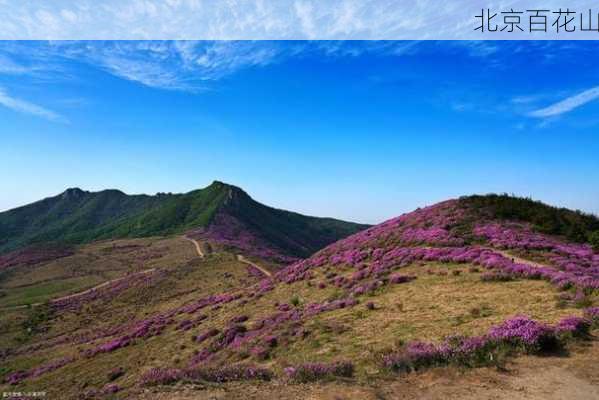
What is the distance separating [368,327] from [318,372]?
270 inches

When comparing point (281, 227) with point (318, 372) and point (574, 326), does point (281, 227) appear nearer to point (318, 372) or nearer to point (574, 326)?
point (574, 326)

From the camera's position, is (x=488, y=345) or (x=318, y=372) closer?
(x=318, y=372)

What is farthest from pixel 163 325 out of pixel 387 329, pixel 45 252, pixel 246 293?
pixel 45 252

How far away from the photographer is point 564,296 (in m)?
17.0

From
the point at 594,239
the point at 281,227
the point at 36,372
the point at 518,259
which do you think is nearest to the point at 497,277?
the point at 518,259

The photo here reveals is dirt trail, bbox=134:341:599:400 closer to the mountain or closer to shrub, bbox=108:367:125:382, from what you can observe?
shrub, bbox=108:367:125:382

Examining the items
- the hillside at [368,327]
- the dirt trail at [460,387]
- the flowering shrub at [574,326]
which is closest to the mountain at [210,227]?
the hillside at [368,327]

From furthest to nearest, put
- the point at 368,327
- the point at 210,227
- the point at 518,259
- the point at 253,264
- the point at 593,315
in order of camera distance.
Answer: the point at 210,227, the point at 253,264, the point at 518,259, the point at 368,327, the point at 593,315

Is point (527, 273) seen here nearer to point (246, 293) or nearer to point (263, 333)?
point (263, 333)

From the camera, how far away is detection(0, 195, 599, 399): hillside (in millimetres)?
11742

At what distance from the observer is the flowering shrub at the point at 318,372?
1205 cm

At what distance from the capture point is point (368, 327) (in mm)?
18609

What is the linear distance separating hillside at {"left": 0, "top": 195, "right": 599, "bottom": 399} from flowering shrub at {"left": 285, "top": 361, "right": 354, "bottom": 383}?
4 centimetres

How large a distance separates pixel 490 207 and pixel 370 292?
2010cm
